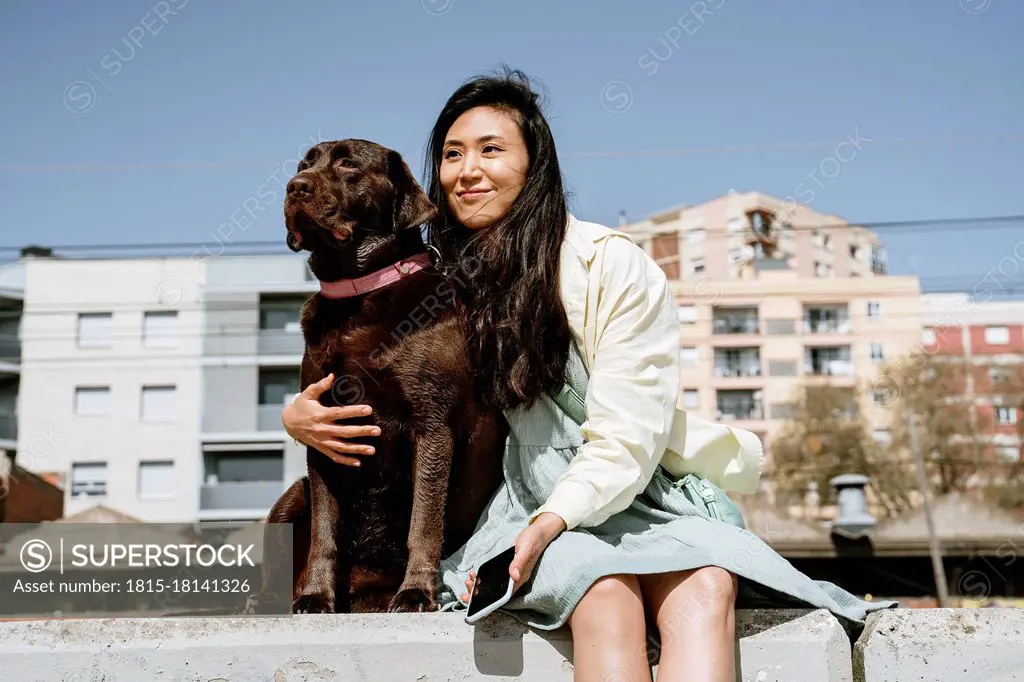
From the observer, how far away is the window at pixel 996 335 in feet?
169

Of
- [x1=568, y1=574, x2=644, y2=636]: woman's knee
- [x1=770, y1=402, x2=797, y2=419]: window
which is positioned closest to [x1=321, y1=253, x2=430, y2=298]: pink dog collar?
[x1=568, y1=574, x2=644, y2=636]: woman's knee

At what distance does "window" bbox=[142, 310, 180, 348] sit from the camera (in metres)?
38.0

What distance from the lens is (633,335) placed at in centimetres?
257

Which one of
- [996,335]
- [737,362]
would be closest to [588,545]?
[737,362]

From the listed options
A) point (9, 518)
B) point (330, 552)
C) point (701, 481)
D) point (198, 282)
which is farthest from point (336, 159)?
point (198, 282)

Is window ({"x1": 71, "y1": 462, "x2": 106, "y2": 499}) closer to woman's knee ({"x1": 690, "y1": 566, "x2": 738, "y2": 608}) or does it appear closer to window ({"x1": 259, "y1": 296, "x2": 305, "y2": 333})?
window ({"x1": 259, "y1": 296, "x2": 305, "y2": 333})

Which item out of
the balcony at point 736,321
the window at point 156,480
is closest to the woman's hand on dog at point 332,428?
the window at point 156,480

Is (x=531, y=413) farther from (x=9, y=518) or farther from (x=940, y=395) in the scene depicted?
(x=940, y=395)

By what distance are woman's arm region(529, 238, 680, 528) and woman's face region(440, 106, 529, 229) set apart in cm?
39

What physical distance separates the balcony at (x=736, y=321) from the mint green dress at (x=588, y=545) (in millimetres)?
45519

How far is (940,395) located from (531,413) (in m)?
40.3

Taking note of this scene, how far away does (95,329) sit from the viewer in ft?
125

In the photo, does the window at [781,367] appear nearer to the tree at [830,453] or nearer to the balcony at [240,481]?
the tree at [830,453]

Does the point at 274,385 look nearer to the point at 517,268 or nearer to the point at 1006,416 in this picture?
the point at 1006,416
